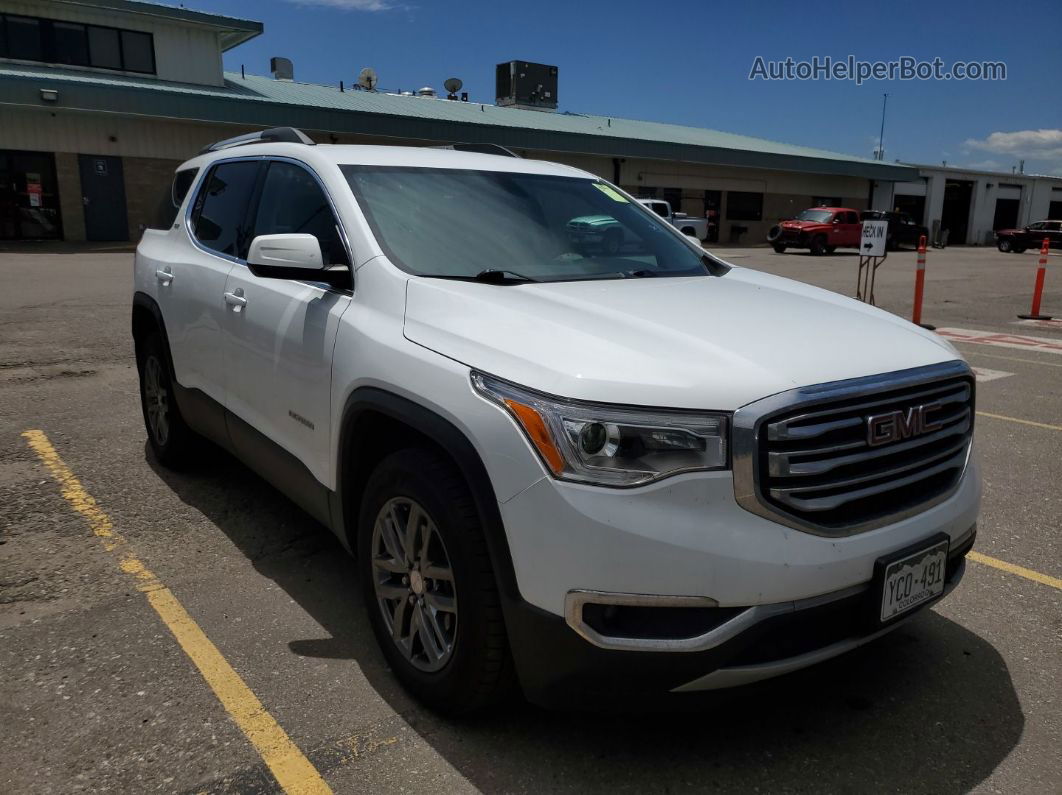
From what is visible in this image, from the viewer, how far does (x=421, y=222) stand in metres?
3.27

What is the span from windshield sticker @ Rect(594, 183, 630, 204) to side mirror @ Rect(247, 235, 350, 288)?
1616 millimetres

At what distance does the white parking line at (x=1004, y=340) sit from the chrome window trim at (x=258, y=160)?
998 centimetres

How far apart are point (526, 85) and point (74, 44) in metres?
23.6

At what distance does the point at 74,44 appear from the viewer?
2752cm

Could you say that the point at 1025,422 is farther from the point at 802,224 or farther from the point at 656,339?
the point at 802,224

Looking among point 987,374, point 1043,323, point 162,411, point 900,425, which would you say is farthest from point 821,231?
point 900,425

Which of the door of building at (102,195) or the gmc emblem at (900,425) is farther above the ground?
the door of building at (102,195)

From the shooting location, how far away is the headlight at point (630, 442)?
214cm

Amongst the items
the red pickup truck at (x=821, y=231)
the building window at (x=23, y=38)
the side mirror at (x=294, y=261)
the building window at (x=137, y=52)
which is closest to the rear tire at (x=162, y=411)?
the side mirror at (x=294, y=261)

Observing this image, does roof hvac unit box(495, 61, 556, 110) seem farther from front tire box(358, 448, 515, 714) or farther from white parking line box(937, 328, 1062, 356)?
front tire box(358, 448, 515, 714)

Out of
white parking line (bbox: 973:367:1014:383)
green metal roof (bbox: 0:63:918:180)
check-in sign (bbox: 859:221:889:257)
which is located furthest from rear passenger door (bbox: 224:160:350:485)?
green metal roof (bbox: 0:63:918:180)

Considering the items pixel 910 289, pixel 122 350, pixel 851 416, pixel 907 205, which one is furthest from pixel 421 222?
pixel 907 205

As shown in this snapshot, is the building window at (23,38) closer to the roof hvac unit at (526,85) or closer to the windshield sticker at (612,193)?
the roof hvac unit at (526,85)

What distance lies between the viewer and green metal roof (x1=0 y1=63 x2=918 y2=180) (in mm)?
25031
